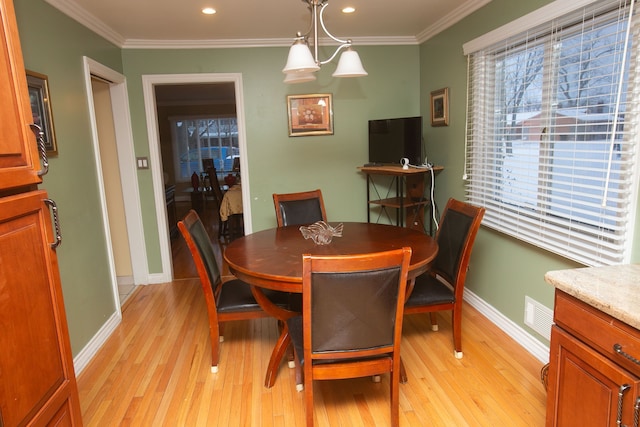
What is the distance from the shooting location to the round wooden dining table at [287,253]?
1974mm

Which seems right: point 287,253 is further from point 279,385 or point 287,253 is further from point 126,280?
point 126,280

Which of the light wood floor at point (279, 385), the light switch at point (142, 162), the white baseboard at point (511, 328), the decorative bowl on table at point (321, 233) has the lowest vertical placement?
the light wood floor at point (279, 385)

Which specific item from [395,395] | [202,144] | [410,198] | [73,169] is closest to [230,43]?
[73,169]

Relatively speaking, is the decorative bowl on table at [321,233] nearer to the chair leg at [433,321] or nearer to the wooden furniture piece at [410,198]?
the chair leg at [433,321]

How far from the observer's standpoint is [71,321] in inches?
98.0

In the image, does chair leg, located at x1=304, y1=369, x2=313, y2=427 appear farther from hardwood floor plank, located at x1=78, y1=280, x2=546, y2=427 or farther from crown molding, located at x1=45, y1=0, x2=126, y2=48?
crown molding, located at x1=45, y1=0, x2=126, y2=48

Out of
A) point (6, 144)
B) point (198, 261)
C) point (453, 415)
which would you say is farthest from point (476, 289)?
point (6, 144)

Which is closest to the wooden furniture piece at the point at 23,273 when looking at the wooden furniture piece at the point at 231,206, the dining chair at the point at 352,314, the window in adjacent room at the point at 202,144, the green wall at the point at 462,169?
the dining chair at the point at 352,314

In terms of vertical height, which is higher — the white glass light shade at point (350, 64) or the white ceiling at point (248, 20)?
the white ceiling at point (248, 20)

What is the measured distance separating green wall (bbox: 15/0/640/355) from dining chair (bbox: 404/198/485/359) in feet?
1.55

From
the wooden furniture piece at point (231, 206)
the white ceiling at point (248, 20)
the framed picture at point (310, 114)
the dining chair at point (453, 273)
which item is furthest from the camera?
the wooden furniture piece at point (231, 206)

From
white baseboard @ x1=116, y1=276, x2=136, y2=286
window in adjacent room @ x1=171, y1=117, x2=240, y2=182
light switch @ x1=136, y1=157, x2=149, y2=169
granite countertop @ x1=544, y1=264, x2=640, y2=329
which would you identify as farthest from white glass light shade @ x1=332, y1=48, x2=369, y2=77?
window in adjacent room @ x1=171, y1=117, x2=240, y2=182

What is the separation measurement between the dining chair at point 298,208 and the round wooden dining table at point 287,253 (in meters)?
0.40

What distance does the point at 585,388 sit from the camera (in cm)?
138
